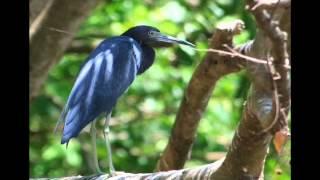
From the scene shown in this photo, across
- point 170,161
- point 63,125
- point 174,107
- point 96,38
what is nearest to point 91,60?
point 63,125

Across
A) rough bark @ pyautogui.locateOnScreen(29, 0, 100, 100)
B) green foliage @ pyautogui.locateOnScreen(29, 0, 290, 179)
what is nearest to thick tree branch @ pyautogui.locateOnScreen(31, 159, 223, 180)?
rough bark @ pyautogui.locateOnScreen(29, 0, 100, 100)

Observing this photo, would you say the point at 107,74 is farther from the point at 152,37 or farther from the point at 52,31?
the point at 52,31

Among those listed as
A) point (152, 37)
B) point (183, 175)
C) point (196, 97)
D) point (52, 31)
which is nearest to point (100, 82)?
point (152, 37)

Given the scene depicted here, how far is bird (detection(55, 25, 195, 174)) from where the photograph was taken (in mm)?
1982

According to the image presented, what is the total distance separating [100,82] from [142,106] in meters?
2.28

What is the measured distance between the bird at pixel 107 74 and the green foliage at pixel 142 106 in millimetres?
1617

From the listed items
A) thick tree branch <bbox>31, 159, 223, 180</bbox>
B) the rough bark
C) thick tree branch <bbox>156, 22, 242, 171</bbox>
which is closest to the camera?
thick tree branch <bbox>31, 159, 223, 180</bbox>

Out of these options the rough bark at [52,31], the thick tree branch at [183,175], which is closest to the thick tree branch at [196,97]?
the thick tree branch at [183,175]

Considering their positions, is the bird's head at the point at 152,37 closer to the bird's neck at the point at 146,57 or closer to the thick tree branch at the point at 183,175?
the bird's neck at the point at 146,57

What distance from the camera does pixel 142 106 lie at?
4.28 meters

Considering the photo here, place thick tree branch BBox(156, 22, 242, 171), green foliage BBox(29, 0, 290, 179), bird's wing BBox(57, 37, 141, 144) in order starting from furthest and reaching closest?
green foliage BBox(29, 0, 290, 179), thick tree branch BBox(156, 22, 242, 171), bird's wing BBox(57, 37, 141, 144)

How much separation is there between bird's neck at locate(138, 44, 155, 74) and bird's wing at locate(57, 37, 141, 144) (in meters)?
0.01

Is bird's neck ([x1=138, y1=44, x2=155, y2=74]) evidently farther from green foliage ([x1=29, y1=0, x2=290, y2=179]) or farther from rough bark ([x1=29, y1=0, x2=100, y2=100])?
green foliage ([x1=29, y1=0, x2=290, y2=179])

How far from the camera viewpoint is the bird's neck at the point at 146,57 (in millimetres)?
2045
